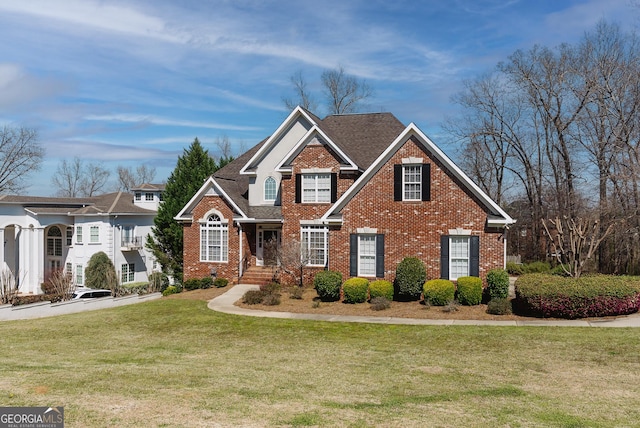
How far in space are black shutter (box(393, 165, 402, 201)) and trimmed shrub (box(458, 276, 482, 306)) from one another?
431 cm

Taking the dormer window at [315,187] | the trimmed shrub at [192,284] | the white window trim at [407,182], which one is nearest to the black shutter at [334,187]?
the dormer window at [315,187]

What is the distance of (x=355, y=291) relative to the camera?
846 inches

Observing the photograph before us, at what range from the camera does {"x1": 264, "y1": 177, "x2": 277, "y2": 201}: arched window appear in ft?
96.9

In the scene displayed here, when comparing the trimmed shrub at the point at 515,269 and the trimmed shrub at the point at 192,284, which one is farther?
the trimmed shrub at the point at 515,269

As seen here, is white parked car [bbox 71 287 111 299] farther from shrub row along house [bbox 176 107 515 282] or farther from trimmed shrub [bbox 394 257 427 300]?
trimmed shrub [bbox 394 257 427 300]

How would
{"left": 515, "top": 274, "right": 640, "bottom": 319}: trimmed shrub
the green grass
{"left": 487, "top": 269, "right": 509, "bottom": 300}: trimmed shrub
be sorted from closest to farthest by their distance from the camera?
the green grass < {"left": 515, "top": 274, "right": 640, "bottom": 319}: trimmed shrub < {"left": 487, "top": 269, "right": 509, "bottom": 300}: trimmed shrub

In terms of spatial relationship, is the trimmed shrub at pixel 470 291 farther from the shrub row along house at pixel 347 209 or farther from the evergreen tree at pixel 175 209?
the evergreen tree at pixel 175 209

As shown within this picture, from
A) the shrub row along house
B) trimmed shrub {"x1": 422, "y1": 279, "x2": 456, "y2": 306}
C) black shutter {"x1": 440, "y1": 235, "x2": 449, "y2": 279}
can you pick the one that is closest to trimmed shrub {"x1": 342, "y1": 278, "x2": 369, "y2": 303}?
the shrub row along house

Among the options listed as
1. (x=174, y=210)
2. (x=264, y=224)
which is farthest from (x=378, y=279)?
(x=174, y=210)

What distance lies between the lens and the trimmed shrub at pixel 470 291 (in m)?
20.3

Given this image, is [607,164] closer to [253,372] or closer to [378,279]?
[378,279]

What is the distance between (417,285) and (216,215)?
12284 mm

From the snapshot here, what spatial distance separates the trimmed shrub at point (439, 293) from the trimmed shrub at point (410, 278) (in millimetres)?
623

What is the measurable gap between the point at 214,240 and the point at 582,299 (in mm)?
18135
